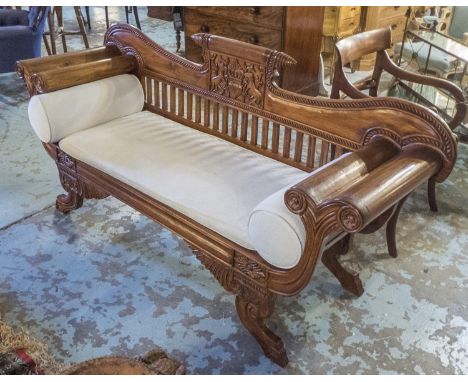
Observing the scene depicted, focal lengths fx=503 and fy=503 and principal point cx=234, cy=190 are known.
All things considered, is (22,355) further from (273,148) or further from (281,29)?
(281,29)

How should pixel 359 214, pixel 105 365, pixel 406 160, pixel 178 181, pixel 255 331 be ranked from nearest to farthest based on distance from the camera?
pixel 105 365 < pixel 359 214 < pixel 406 160 < pixel 255 331 < pixel 178 181

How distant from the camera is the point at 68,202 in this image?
2.40m

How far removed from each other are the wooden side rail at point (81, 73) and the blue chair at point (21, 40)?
70.7 inches

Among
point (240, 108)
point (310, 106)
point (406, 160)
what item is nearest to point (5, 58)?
point (240, 108)

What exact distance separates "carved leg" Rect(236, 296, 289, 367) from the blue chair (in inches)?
116

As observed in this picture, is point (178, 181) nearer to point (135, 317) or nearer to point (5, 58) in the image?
point (135, 317)

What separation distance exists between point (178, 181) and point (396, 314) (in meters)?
0.96

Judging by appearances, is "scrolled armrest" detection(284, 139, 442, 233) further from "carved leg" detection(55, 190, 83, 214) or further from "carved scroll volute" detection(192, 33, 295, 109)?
"carved leg" detection(55, 190, 83, 214)

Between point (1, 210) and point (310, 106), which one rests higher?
point (310, 106)

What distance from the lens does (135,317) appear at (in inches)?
72.9

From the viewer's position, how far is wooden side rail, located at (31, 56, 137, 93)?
6.84 ft

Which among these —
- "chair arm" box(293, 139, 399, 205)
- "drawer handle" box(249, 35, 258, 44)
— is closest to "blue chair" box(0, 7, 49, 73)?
"drawer handle" box(249, 35, 258, 44)

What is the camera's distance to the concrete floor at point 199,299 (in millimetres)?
1714

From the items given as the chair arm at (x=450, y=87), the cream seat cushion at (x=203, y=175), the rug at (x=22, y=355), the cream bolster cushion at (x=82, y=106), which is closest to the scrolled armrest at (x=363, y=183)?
the cream seat cushion at (x=203, y=175)
